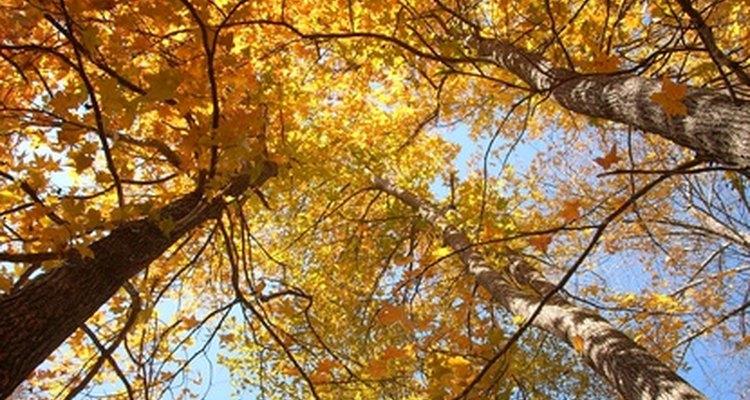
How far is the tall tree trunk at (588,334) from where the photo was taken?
2340mm

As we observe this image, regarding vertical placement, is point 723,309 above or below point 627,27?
below

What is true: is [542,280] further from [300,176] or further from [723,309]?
[723,309]

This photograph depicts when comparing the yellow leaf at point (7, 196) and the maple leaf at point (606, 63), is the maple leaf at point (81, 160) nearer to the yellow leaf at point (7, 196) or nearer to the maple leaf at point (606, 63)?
the yellow leaf at point (7, 196)

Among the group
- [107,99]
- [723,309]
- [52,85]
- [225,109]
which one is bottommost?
[107,99]

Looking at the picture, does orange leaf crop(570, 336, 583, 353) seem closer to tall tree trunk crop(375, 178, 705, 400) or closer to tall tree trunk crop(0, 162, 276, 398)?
tall tree trunk crop(375, 178, 705, 400)

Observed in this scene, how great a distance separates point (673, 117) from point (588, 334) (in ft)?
4.82

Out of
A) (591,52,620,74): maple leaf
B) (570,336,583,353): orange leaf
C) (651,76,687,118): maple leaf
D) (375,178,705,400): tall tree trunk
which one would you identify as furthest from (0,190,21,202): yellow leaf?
(570,336,583,353): orange leaf

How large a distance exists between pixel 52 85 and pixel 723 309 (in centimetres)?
704

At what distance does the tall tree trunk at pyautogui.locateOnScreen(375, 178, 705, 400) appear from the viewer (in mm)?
2340

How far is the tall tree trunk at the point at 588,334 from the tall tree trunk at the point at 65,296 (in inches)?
57.0

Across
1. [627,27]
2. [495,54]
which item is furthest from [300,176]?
[627,27]

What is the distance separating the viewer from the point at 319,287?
22.1 feet

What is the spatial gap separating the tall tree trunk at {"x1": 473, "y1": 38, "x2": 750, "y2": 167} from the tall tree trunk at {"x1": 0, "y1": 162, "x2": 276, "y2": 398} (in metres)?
1.48

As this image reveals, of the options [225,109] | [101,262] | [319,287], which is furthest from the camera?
[319,287]
